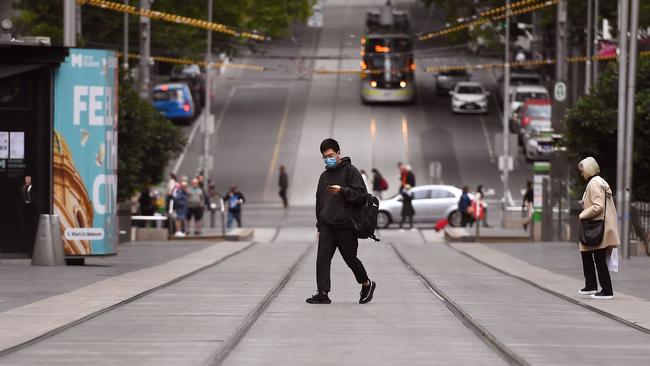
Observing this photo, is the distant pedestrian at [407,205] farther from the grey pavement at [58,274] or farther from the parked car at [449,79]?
the parked car at [449,79]

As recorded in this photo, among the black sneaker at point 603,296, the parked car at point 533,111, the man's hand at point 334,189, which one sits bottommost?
the black sneaker at point 603,296

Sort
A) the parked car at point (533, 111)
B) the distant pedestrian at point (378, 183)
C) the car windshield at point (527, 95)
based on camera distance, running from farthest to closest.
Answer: the car windshield at point (527, 95) < the parked car at point (533, 111) < the distant pedestrian at point (378, 183)

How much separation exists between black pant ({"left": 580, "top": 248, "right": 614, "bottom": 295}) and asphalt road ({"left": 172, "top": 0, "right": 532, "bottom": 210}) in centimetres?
4108

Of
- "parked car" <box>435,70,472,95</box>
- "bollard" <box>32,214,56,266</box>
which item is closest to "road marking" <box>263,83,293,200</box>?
"parked car" <box>435,70,472,95</box>

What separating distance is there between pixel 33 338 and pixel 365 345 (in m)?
2.80

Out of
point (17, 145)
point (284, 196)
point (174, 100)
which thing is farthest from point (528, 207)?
point (174, 100)

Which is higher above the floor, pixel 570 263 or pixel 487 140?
pixel 487 140

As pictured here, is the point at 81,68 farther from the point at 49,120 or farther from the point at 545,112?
the point at 545,112

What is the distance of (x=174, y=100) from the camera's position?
76.1 m

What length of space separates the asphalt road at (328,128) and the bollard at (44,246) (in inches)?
1478

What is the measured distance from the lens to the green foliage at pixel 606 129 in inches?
1398

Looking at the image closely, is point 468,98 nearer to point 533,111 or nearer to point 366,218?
point 533,111

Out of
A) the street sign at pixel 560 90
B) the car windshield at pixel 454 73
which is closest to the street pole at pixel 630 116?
the street sign at pixel 560 90

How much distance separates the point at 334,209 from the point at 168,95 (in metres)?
58.2
